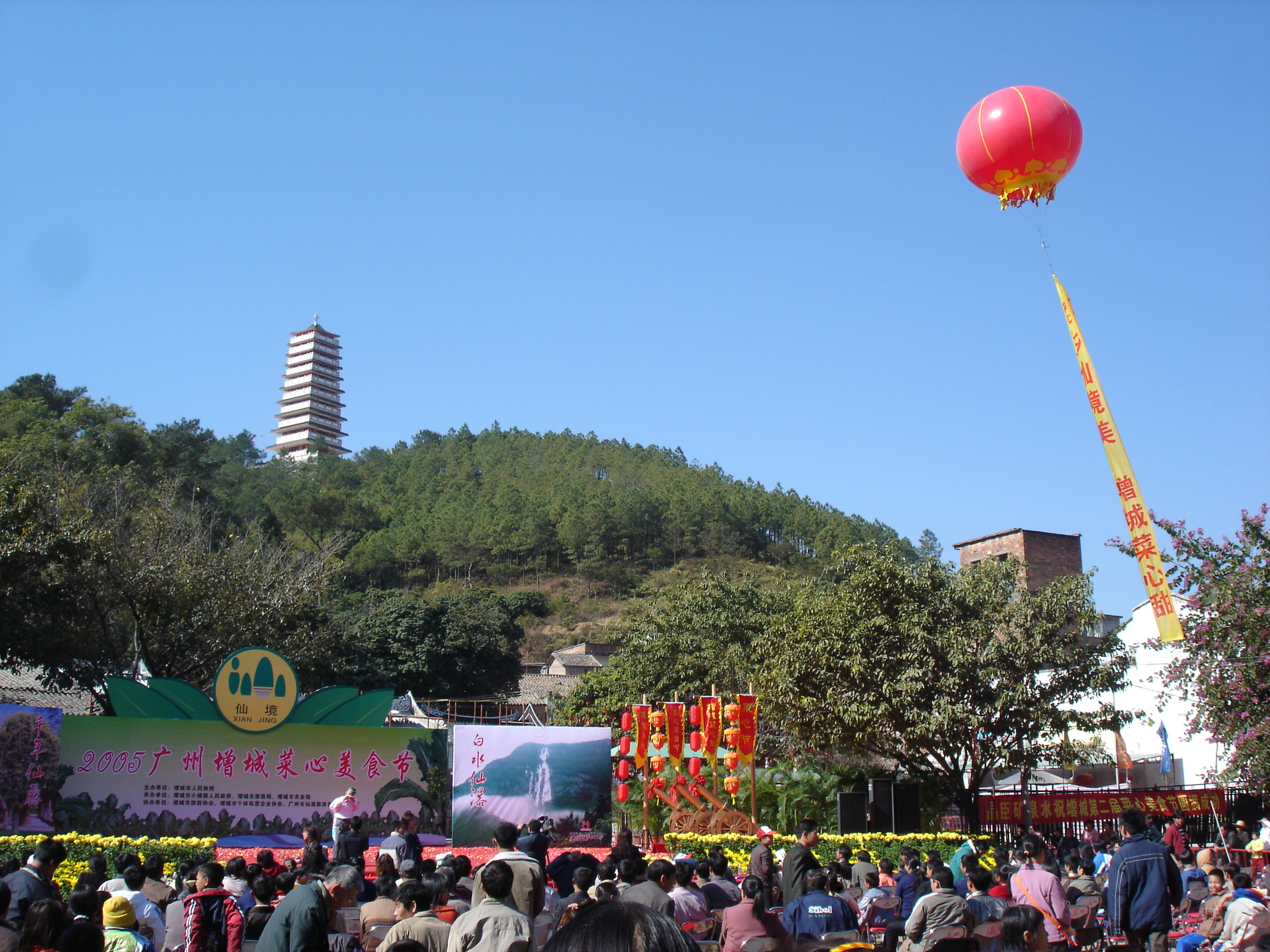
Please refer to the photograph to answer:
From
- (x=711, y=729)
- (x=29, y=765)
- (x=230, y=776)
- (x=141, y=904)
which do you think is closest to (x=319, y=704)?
(x=230, y=776)

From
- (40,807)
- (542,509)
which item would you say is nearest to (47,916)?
(40,807)

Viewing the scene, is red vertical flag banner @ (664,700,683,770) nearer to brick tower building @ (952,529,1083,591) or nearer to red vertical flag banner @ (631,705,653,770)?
red vertical flag banner @ (631,705,653,770)

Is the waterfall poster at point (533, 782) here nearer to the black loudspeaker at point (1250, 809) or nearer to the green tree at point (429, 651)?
the black loudspeaker at point (1250, 809)

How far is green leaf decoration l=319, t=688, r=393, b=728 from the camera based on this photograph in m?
18.2

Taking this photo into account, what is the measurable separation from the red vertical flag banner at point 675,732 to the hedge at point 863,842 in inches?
54.6

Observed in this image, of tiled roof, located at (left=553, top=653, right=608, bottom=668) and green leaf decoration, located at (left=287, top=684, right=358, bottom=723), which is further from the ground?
tiled roof, located at (left=553, top=653, right=608, bottom=668)

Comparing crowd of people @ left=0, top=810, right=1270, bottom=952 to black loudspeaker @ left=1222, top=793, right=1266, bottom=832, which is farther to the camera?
black loudspeaker @ left=1222, top=793, right=1266, bottom=832

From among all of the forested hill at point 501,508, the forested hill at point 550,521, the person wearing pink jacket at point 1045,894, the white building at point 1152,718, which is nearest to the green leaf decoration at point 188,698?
the person wearing pink jacket at point 1045,894

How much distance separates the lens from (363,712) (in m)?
18.5

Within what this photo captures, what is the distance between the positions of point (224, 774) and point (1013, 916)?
1512 centimetres

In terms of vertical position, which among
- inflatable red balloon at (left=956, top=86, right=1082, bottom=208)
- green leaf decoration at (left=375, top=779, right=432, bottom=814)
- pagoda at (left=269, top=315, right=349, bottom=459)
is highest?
pagoda at (left=269, top=315, right=349, bottom=459)

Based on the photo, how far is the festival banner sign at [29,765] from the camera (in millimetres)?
15000

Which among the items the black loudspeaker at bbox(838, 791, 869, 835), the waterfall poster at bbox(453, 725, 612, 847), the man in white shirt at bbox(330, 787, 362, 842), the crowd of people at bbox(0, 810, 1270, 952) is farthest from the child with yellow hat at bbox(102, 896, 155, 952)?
the waterfall poster at bbox(453, 725, 612, 847)

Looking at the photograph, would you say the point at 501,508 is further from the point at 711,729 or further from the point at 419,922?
the point at 419,922
